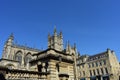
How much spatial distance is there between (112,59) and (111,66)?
4.17 meters

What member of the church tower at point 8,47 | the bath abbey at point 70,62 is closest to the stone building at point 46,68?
the bath abbey at point 70,62

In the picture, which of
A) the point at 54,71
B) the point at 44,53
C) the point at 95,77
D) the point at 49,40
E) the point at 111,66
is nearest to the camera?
the point at 54,71

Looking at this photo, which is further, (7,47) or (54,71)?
(7,47)

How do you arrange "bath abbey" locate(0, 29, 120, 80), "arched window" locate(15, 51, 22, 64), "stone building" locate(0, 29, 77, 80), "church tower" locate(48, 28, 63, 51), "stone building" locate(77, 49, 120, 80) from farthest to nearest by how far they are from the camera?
"church tower" locate(48, 28, 63, 51) → "arched window" locate(15, 51, 22, 64) → "stone building" locate(77, 49, 120, 80) → "bath abbey" locate(0, 29, 120, 80) → "stone building" locate(0, 29, 77, 80)

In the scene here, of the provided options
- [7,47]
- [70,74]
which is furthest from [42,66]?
[7,47]

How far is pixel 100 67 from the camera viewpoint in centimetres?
5509

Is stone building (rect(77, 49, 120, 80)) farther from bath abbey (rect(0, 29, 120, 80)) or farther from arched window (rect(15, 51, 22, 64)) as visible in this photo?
arched window (rect(15, 51, 22, 64))

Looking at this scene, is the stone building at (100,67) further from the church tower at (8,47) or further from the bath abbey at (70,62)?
the church tower at (8,47)

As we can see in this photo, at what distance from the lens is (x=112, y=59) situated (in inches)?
2142

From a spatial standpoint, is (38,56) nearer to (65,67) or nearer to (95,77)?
(65,67)

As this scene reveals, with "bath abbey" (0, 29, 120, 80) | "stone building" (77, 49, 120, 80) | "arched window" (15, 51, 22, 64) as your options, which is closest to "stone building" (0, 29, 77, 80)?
"bath abbey" (0, 29, 120, 80)

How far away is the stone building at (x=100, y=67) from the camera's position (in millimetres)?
51938

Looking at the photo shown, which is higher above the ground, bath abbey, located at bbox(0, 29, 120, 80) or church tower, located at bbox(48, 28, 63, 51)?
church tower, located at bbox(48, 28, 63, 51)

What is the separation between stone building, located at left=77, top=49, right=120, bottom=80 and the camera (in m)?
51.9
